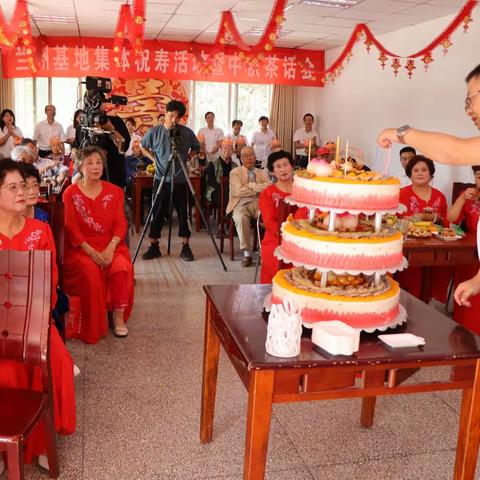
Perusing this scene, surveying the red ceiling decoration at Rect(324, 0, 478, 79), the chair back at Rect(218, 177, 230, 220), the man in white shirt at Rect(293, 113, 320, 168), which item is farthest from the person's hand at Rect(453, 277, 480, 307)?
the man in white shirt at Rect(293, 113, 320, 168)

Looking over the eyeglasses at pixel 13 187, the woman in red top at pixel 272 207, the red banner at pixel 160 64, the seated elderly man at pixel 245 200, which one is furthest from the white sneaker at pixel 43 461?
the red banner at pixel 160 64

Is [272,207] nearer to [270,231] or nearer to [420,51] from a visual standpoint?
[270,231]

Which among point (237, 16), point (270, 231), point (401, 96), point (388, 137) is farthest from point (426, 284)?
point (237, 16)

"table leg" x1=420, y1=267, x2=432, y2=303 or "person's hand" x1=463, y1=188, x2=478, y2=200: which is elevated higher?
"person's hand" x1=463, y1=188, x2=478, y2=200

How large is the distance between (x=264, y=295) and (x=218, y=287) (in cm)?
17

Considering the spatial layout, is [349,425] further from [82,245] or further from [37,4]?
[37,4]

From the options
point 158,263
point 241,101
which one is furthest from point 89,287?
point 241,101

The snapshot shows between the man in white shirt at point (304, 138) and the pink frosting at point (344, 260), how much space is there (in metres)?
7.53

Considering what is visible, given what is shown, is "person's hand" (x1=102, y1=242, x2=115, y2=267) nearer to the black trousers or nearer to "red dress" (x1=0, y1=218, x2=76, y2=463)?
"red dress" (x1=0, y1=218, x2=76, y2=463)

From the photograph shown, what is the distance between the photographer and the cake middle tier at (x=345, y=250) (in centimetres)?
161

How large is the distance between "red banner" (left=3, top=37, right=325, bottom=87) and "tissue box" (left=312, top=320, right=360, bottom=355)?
642 cm

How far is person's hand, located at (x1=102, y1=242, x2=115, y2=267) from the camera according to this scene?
3.31 metres

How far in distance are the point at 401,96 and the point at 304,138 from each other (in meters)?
2.48

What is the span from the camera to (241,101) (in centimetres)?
1035
